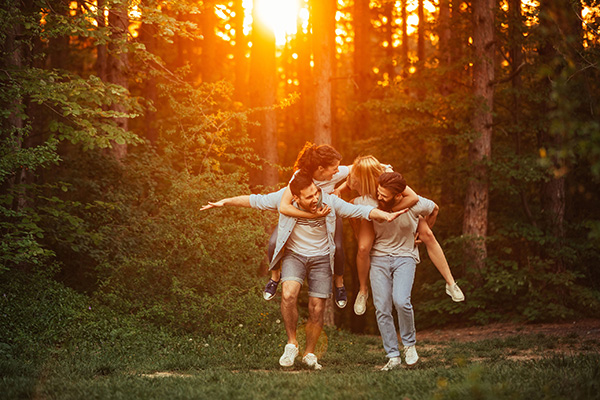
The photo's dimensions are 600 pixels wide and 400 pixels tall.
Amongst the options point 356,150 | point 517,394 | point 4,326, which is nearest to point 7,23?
point 4,326

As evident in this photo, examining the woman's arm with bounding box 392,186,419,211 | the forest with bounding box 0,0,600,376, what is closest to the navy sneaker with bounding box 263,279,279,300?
the woman's arm with bounding box 392,186,419,211

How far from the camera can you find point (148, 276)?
36.8 feet

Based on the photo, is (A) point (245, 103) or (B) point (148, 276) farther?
(A) point (245, 103)

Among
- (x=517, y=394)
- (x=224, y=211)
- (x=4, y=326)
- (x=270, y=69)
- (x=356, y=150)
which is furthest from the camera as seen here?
(x=356, y=150)

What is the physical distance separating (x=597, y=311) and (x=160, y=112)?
15700 mm

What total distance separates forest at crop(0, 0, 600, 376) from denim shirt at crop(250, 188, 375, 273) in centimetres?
254

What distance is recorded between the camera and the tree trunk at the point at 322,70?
16.7m

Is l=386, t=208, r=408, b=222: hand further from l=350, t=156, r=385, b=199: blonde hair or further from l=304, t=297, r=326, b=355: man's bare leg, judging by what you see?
l=304, t=297, r=326, b=355: man's bare leg

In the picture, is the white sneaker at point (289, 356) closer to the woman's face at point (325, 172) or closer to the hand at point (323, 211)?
the hand at point (323, 211)

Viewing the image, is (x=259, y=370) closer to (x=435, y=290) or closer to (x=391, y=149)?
(x=435, y=290)

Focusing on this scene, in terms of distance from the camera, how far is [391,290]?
6.95 m

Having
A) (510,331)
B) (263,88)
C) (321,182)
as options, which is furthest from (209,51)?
(321,182)

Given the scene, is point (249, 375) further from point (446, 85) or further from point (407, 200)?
point (446, 85)

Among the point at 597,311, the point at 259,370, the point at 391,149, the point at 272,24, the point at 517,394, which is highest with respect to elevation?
the point at 272,24
